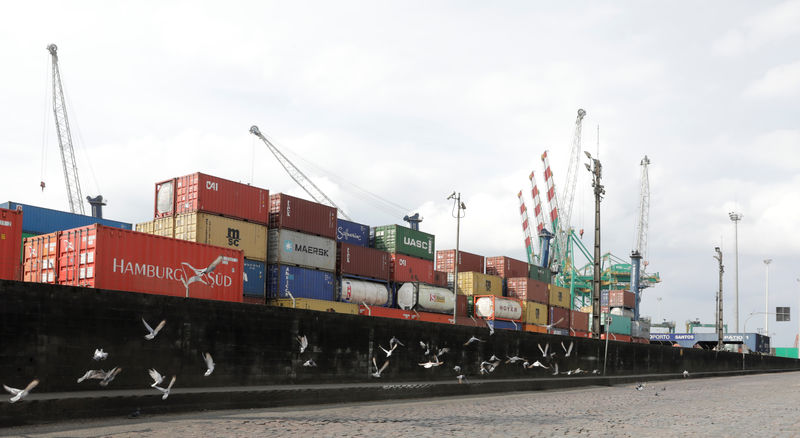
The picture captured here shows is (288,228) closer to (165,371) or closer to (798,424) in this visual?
(165,371)

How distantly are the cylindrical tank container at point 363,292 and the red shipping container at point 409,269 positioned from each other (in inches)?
66.7

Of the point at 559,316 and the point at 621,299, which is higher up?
the point at 621,299

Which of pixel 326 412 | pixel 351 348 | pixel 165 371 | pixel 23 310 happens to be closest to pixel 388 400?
pixel 351 348

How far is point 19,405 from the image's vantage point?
10.7 m

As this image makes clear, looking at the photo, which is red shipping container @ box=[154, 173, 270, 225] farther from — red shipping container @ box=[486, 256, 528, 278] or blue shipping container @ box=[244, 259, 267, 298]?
red shipping container @ box=[486, 256, 528, 278]

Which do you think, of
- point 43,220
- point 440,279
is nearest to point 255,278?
point 43,220

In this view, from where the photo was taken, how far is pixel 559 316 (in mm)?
50781

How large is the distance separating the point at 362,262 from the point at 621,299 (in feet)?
180

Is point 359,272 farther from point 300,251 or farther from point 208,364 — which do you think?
point 208,364

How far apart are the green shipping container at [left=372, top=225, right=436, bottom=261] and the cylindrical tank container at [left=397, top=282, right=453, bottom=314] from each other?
8.69 ft

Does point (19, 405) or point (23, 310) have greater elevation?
point (23, 310)

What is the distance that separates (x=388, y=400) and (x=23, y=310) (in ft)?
31.3

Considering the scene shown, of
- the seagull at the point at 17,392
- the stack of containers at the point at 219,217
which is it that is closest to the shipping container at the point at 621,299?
the stack of containers at the point at 219,217

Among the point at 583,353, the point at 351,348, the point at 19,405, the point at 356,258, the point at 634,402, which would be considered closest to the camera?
the point at 19,405
